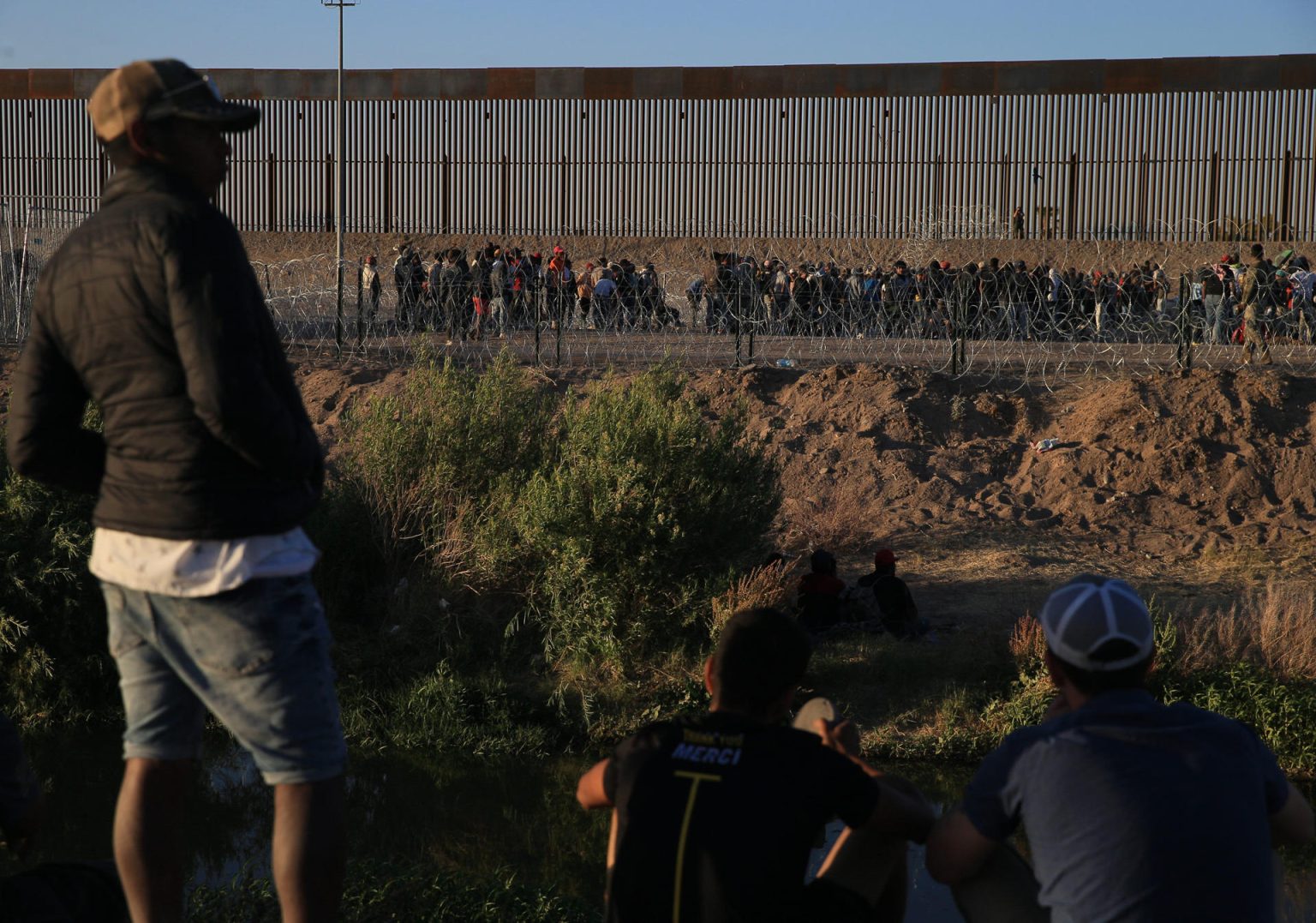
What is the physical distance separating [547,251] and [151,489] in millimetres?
27961

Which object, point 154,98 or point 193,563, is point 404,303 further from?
point 193,563

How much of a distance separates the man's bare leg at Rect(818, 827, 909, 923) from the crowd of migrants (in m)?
11.1

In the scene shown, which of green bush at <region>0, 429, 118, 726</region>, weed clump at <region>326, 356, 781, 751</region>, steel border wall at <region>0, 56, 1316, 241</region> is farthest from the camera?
steel border wall at <region>0, 56, 1316, 241</region>

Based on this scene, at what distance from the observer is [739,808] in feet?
7.92

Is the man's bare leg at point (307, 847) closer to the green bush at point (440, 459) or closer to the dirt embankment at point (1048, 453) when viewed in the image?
the green bush at point (440, 459)

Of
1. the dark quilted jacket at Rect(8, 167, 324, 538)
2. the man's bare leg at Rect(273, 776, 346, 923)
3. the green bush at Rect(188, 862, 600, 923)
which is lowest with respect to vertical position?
the green bush at Rect(188, 862, 600, 923)

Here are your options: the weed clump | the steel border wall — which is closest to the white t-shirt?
the weed clump

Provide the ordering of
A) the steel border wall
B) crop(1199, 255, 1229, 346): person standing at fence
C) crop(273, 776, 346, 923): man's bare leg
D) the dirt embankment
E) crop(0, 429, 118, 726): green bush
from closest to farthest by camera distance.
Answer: crop(273, 776, 346, 923): man's bare leg → crop(0, 429, 118, 726): green bush → the dirt embankment → crop(1199, 255, 1229, 346): person standing at fence → the steel border wall

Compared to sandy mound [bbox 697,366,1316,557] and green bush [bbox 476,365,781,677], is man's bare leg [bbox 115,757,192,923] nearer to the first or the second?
green bush [bbox 476,365,781,677]

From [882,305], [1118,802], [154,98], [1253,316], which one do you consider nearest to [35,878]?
[154,98]

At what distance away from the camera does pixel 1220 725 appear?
2404 mm

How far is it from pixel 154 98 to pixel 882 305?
13.6 m

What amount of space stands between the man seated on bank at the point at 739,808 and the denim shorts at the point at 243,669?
0.54 meters

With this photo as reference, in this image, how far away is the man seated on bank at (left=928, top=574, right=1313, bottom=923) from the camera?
2.26 m
